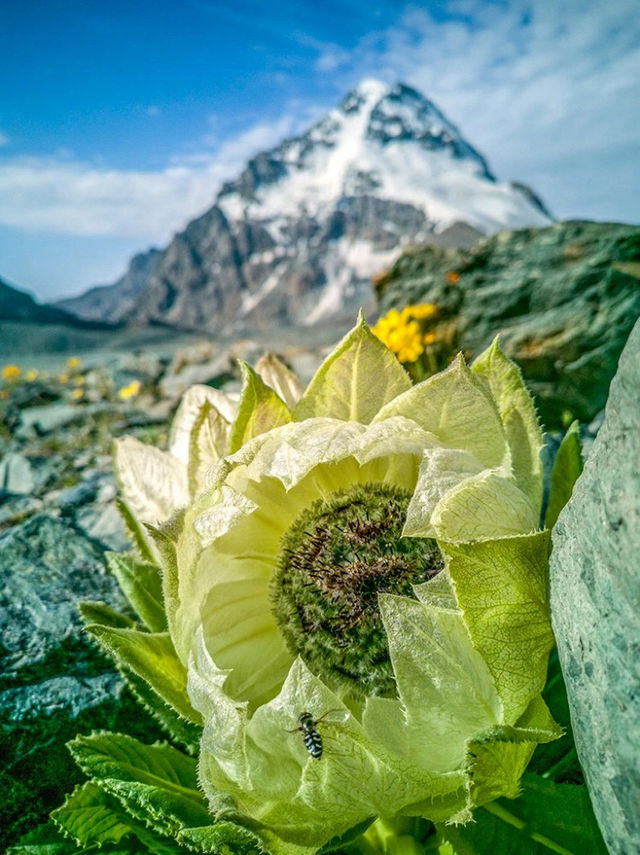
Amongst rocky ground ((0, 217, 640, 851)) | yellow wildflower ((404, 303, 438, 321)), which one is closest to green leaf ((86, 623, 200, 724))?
rocky ground ((0, 217, 640, 851))

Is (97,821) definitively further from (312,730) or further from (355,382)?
(355,382)

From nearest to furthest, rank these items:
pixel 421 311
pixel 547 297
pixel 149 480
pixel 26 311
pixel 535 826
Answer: pixel 535 826 < pixel 149 480 < pixel 421 311 < pixel 547 297 < pixel 26 311

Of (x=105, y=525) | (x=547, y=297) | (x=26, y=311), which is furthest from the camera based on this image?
(x=26, y=311)

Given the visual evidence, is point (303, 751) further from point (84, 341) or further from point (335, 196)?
point (335, 196)

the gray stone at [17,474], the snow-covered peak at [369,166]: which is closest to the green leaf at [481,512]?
the gray stone at [17,474]

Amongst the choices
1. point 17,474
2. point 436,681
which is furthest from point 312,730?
point 17,474

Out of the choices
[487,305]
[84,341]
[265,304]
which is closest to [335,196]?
[265,304]

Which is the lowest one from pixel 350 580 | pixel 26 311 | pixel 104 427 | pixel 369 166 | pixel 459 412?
pixel 104 427

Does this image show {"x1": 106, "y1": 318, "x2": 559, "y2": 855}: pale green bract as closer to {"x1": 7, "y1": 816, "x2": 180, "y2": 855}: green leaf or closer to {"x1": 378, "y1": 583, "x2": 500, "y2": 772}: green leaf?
{"x1": 378, "y1": 583, "x2": 500, "y2": 772}: green leaf
